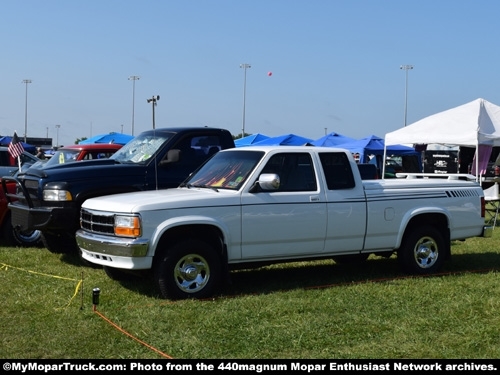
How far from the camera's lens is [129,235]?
700 cm

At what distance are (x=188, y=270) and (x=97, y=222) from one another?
1212 millimetres

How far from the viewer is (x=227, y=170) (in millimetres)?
8055

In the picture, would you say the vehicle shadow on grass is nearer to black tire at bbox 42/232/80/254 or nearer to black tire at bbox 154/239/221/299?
black tire at bbox 154/239/221/299

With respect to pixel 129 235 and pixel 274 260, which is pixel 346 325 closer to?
pixel 274 260

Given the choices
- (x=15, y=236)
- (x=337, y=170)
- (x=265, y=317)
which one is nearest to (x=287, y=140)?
(x=15, y=236)

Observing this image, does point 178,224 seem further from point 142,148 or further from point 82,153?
point 82,153

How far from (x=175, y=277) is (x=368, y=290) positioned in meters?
2.29

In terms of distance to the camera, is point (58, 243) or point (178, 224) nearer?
point (178, 224)

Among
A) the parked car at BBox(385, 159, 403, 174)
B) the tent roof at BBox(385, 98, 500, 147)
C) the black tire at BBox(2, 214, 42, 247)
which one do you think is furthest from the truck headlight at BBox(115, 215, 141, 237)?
the parked car at BBox(385, 159, 403, 174)

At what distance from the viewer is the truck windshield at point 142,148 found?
9.77 m

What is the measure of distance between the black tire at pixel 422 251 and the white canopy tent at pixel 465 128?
25.4ft

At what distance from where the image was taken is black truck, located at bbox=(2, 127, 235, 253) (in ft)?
29.3

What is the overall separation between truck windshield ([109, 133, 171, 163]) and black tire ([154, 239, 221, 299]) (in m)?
2.84
